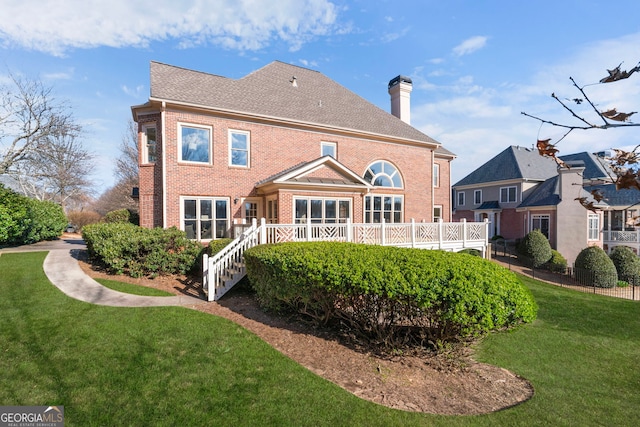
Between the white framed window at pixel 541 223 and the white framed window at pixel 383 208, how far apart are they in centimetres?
1482

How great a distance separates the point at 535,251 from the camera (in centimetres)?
2031

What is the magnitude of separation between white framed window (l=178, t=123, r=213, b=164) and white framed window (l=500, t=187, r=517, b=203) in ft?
93.5

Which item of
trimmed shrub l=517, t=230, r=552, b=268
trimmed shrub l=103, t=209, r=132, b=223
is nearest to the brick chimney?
trimmed shrub l=517, t=230, r=552, b=268

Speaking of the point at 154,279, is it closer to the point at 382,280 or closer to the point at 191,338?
the point at 191,338

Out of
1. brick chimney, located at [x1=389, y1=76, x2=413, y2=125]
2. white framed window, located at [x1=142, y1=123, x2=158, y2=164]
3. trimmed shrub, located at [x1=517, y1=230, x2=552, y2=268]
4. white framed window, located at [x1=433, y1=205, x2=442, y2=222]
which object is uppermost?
brick chimney, located at [x1=389, y1=76, x2=413, y2=125]

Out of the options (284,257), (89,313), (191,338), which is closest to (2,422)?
(191,338)

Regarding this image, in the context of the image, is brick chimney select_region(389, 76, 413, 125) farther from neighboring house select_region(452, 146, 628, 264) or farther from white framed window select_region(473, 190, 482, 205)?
white framed window select_region(473, 190, 482, 205)

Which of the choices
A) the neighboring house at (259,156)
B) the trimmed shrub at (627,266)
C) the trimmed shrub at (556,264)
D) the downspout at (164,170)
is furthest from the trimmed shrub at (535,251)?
the downspout at (164,170)

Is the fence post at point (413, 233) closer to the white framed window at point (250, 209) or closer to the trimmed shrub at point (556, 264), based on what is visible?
the white framed window at point (250, 209)

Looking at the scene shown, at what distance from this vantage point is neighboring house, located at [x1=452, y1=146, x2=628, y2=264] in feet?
73.8

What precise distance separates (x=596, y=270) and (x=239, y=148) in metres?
21.0

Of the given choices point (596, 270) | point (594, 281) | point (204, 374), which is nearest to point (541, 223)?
point (596, 270)

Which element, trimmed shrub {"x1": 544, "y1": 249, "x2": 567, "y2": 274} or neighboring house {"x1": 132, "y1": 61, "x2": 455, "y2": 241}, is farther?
trimmed shrub {"x1": 544, "y1": 249, "x2": 567, "y2": 274}

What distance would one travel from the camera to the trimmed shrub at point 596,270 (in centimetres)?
1744
